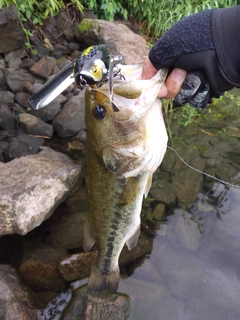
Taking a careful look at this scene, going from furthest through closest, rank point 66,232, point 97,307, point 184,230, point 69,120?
1. point 69,120
2. point 184,230
3. point 66,232
4. point 97,307

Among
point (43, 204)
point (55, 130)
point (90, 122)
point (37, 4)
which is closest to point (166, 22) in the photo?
point (37, 4)

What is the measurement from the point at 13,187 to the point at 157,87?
7.40 feet

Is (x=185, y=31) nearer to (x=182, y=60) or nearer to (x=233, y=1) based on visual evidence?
(x=182, y=60)

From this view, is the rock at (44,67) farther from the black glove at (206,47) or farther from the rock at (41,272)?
the black glove at (206,47)

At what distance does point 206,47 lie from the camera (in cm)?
178

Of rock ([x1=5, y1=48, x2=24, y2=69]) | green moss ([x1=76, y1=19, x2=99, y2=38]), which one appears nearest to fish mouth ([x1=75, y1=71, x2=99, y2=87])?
rock ([x1=5, y1=48, x2=24, y2=69])

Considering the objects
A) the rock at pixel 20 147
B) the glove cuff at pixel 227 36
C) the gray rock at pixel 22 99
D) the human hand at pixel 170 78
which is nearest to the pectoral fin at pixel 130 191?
the human hand at pixel 170 78

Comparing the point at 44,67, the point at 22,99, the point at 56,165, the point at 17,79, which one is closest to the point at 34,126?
the point at 22,99

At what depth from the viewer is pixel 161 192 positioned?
490 cm

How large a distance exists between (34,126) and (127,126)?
323 cm

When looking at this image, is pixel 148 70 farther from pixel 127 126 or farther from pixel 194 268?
pixel 194 268

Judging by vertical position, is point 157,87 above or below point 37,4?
above

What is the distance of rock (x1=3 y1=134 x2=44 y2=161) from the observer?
4.72 meters

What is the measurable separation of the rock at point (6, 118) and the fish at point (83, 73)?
10.6 feet
